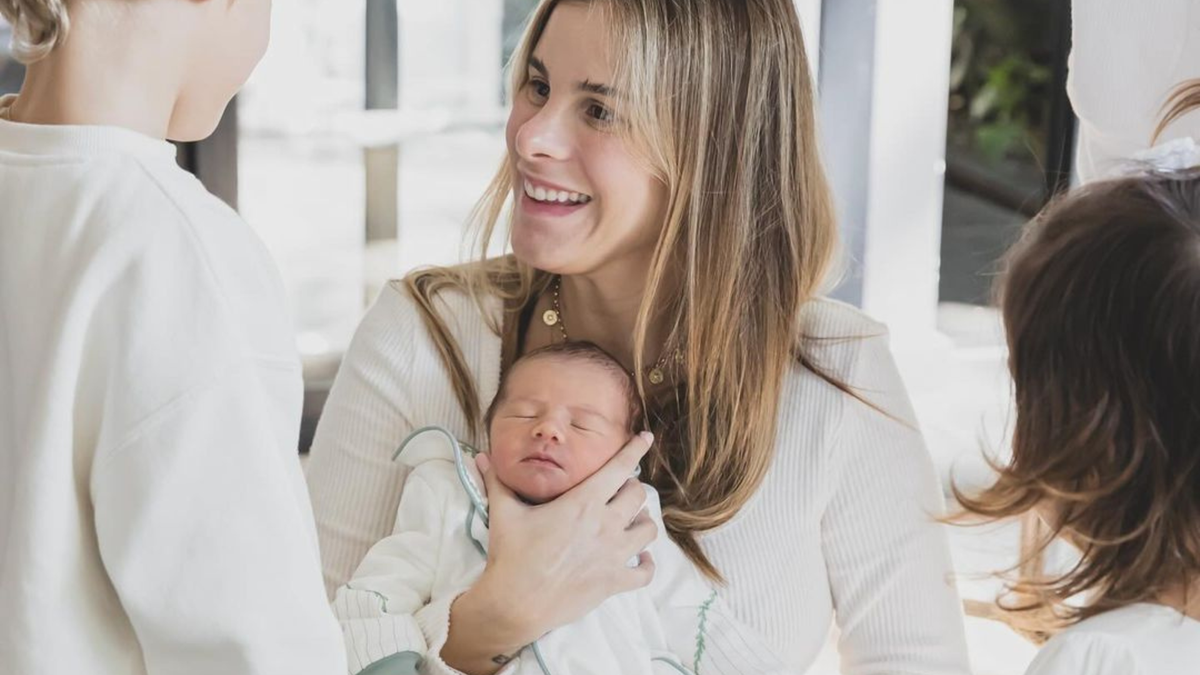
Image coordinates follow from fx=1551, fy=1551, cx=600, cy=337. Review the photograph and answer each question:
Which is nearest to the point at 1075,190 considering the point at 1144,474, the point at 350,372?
the point at 1144,474

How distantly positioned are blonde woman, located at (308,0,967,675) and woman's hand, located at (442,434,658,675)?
0.08 m

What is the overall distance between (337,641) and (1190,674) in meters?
0.66

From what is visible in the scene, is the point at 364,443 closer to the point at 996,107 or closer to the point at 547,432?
the point at 547,432

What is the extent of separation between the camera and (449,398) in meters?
1.77

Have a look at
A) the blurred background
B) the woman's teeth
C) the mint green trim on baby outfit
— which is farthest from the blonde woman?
the blurred background

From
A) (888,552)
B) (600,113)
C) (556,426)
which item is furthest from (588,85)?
(888,552)

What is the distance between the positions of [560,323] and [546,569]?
16.4 inches

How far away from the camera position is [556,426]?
1.62 m

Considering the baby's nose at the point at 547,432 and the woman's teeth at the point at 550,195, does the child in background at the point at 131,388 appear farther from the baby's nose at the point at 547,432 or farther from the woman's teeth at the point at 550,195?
the woman's teeth at the point at 550,195

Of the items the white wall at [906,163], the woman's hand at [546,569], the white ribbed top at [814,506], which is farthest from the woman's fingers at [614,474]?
the white wall at [906,163]

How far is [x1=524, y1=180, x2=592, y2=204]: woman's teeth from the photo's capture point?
5.62 feet

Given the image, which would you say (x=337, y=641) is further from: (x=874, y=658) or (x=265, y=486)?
(x=874, y=658)

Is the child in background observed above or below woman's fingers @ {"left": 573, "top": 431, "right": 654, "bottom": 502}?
above

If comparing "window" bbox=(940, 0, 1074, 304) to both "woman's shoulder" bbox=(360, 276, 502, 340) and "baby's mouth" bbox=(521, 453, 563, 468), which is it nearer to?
"woman's shoulder" bbox=(360, 276, 502, 340)
